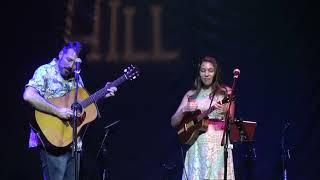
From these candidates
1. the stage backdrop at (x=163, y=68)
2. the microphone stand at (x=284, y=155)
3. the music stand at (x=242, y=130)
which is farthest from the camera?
the stage backdrop at (x=163, y=68)

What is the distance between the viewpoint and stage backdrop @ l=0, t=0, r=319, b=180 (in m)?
6.17

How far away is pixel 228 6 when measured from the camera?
20.7ft

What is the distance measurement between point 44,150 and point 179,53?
7.49 feet

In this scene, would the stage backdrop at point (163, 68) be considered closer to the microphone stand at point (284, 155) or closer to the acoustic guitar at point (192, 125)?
the microphone stand at point (284, 155)

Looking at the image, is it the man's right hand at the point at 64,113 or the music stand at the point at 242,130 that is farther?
the man's right hand at the point at 64,113

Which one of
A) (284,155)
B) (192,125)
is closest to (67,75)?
(192,125)

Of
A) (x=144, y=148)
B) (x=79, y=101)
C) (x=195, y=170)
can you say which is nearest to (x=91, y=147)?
(x=144, y=148)

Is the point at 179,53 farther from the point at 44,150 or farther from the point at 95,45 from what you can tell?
the point at 44,150

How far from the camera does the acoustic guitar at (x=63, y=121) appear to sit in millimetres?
4893

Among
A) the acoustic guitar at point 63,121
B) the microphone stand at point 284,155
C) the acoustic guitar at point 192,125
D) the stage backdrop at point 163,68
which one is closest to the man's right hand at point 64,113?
the acoustic guitar at point 63,121

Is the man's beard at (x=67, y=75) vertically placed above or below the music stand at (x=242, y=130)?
above

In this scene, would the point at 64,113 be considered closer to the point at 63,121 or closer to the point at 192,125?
the point at 63,121

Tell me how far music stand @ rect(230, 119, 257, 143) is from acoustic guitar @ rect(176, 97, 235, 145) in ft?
1.02

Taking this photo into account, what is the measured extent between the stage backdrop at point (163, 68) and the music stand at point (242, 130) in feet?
4.76
